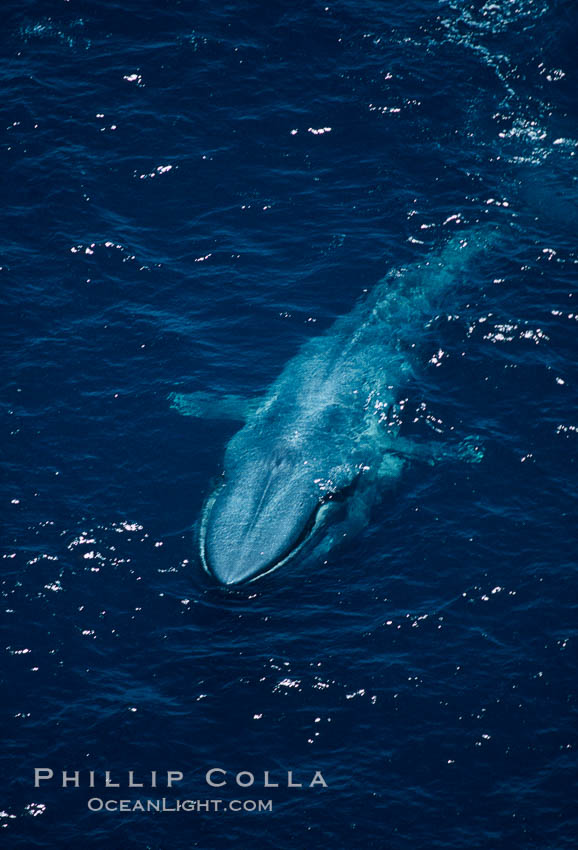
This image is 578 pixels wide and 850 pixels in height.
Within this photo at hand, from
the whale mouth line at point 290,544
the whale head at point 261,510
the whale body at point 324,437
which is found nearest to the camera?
the whale mouth line at point 290,544

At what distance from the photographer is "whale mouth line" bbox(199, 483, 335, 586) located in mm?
38812

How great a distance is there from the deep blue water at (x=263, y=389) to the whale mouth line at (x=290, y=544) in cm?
51

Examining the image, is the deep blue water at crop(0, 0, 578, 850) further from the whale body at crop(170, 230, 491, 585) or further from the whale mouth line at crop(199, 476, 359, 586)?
the whale body at crop(170, 230, 491, 585)

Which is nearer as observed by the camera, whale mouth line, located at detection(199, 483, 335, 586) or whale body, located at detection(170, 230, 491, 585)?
whale mouth line, located at detection(199, 483, 335, 586)

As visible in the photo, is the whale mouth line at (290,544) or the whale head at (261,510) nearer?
the whale mouth line at (290,544)

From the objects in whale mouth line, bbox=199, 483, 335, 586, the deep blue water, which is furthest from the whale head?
the deep blue water

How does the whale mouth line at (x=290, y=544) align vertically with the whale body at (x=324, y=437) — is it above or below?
below

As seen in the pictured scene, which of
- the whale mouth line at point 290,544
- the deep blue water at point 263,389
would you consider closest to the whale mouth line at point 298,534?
the whale mouth line at point 290,544

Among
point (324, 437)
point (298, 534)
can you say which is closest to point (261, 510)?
point (298, 534)

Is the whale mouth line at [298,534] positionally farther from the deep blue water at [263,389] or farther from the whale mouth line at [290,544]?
the deep blue water at [263,389]

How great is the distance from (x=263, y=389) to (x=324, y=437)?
186 inches

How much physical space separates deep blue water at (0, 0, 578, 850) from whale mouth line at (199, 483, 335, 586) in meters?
0.51

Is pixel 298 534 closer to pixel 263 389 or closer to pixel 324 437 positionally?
pixel 324 437

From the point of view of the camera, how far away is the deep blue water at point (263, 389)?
34688 mm
